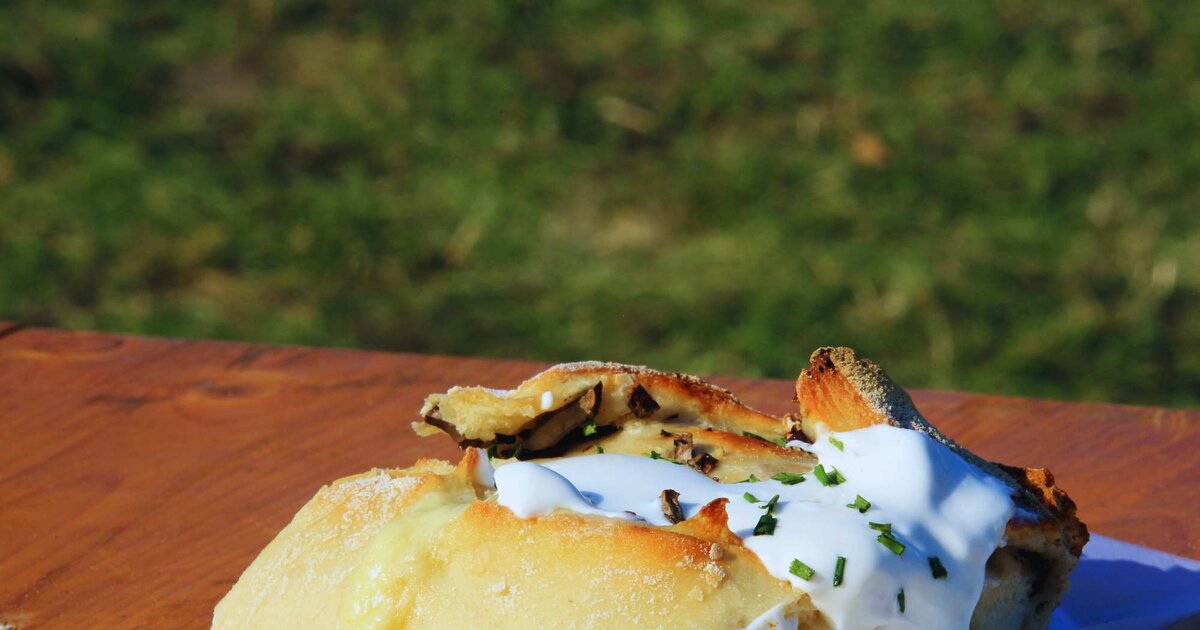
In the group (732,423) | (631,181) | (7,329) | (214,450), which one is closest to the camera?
(732,423)

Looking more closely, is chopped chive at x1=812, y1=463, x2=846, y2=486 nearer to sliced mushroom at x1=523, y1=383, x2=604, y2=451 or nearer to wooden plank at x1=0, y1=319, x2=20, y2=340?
sliced mushroom at x1=523, y1=383, x2=604, y2=451

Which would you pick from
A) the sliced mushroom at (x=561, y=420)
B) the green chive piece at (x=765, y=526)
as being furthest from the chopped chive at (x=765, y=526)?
the sliced mushroom at (x=561, y=420)

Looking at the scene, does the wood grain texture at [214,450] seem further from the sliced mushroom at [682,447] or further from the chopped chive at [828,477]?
Answer: the chopped chive at [828,477]

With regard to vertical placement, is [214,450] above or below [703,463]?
below

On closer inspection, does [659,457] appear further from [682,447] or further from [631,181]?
[631,181]

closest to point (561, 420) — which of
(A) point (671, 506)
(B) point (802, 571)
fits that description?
(A) point (671, 506)

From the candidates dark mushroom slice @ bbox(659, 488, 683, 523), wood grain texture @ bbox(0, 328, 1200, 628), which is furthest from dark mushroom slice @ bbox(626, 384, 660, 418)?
wood grain texture @ bbox(0, 328, 1200, 628)
